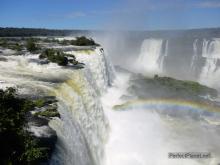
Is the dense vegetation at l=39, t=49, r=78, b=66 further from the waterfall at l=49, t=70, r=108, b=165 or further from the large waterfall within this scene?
the large waterfall

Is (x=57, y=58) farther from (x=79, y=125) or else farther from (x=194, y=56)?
(x=194, y=56)

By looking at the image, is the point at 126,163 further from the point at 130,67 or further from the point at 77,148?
the point at 130,67

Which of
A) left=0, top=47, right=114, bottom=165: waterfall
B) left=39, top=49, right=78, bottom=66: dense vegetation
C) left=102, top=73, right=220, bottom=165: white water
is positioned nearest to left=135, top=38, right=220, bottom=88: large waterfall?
left=102, top=73, right=220, bottom=165: white water

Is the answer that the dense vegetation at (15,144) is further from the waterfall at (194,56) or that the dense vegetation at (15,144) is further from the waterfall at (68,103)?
the waterfall at (194,56)

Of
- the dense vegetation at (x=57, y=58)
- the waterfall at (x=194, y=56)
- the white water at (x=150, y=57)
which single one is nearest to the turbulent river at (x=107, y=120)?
the dense vegetation at (x=57, y=58)

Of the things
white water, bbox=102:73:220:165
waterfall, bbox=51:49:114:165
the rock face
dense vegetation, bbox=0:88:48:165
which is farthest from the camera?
white water, bbox=102:73:220:165
